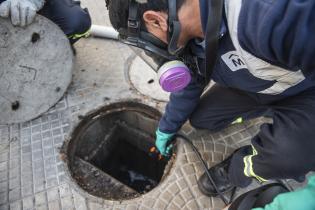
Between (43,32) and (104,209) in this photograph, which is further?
(43,32)

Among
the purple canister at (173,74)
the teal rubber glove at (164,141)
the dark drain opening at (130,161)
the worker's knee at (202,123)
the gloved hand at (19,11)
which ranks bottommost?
the dark drain opening at (130,161)

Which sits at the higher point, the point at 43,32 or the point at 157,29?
the point at 157,29

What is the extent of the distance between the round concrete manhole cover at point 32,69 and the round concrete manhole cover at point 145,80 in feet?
1.94

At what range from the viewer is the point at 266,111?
2.26 metres

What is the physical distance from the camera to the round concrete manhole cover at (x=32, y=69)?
2.60m

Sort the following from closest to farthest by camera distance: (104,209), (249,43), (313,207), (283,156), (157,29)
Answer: (313,207) → (249,43) → (157,29) → (283,156) → (104,209)

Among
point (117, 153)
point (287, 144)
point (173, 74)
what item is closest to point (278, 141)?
point (287, 144)

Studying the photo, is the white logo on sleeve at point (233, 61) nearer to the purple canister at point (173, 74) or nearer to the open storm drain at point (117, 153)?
the purple canister at point (173, 74)

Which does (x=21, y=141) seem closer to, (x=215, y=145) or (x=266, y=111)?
(x=215, y=145)

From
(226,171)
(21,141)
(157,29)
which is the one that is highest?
(157,29)

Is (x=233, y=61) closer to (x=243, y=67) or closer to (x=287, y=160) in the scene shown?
(x=243, y=67)

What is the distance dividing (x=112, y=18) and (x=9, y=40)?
135 centimetres

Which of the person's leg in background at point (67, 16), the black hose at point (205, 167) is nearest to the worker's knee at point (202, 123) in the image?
the black hose at point (205, 167)

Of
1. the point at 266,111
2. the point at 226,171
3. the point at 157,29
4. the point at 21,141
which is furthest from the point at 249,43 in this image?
the point at 21,141
